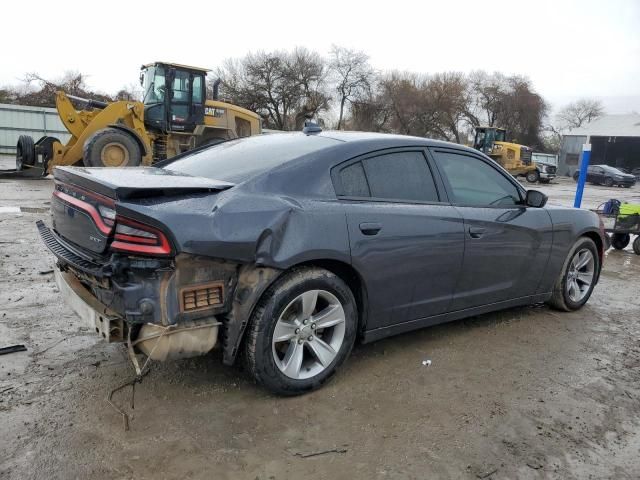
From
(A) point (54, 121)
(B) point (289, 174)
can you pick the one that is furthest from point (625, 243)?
A: (A) point (54, 121)

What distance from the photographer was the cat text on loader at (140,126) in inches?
479

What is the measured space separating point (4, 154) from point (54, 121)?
2725mm

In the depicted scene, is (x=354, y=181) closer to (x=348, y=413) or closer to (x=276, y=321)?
(x=276, y=321)

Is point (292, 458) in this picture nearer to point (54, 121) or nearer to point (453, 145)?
point (453, 145)

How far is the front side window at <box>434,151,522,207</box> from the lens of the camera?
12.8 ft

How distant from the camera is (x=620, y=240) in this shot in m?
9.24

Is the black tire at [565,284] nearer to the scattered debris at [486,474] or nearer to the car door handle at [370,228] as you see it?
the car door handle at [370,228]

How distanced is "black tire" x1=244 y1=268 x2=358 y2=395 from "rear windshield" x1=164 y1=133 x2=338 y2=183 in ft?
2.27

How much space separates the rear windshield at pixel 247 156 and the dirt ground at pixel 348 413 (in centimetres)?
129

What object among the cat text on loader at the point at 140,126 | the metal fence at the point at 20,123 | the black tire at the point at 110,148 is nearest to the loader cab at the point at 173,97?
the cat text on loader at the point at 140,126

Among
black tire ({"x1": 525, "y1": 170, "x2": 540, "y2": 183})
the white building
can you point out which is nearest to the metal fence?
black tire ({"x1": 525, "y1": 170, "x2": 540, "y2": 183})

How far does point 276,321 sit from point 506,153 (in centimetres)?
3352

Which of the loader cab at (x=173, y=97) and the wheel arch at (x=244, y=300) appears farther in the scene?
the loader cab at (x=173, y=97)

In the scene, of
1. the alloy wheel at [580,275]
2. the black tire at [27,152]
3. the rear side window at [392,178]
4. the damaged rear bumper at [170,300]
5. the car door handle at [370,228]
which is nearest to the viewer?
the damaged rear bumper at [170,300]
